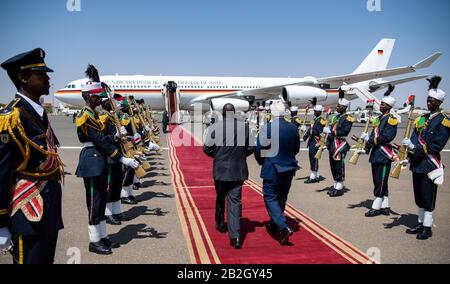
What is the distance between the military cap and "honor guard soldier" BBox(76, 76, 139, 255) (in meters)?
1.71

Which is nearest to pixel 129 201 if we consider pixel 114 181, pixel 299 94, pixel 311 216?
pixel 114 181

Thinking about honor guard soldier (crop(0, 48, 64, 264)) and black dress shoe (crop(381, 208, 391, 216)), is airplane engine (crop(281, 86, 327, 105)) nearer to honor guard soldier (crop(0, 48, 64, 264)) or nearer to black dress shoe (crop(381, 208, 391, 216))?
black dress shoe (crop(381, 208, 391, 216))

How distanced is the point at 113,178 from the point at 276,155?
2.66 meters

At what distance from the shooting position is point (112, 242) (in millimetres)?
5215

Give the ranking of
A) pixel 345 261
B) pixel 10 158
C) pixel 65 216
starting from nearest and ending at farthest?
pixel 10 158, pixel 345 261, pixel 65 216

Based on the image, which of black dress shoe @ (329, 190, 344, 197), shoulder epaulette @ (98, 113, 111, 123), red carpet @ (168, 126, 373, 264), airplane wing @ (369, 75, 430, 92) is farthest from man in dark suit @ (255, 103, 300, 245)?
airplane wing @ (369, 75, 430, 92)

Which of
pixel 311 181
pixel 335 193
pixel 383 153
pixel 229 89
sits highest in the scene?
pixel 229 89

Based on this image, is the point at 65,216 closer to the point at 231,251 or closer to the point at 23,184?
the point at 231,251

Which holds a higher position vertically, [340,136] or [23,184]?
[23,184]

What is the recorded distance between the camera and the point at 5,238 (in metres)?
2.69

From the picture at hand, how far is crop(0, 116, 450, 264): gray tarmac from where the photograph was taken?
4758 mm

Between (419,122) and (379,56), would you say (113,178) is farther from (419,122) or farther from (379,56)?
(379,56)
